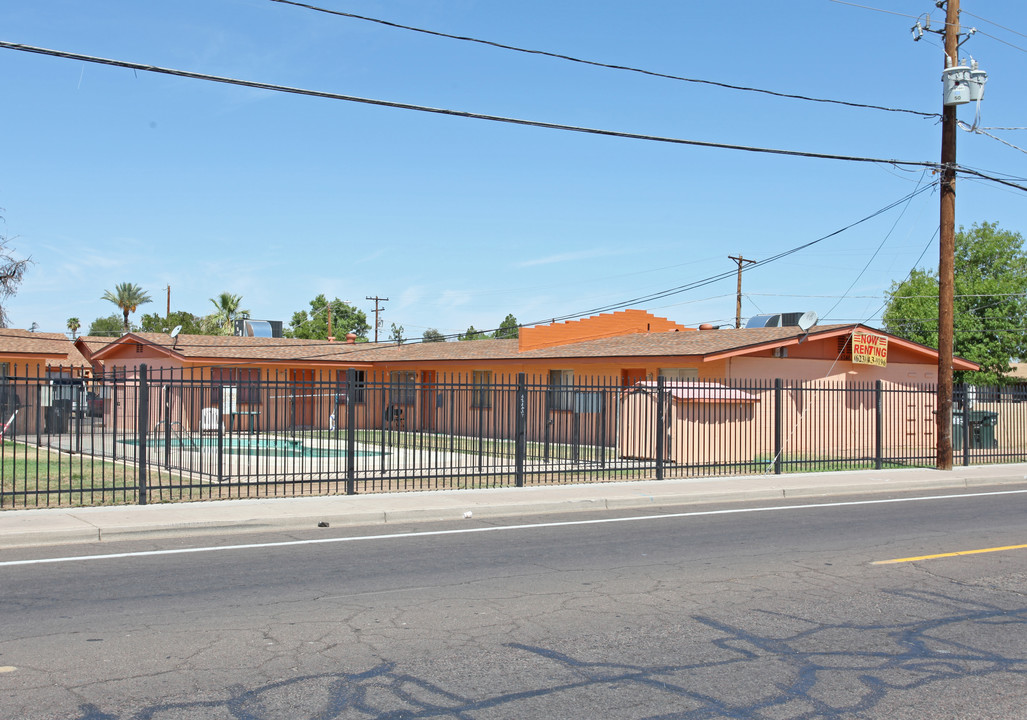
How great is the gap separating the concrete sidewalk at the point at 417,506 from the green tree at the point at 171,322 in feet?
228

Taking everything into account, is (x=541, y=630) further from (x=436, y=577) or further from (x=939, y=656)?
(x=939, y=656)

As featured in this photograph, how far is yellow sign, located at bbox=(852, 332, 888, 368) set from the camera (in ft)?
91.5

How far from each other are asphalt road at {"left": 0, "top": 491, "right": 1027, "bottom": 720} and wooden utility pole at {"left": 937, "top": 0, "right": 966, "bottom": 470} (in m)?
10.8

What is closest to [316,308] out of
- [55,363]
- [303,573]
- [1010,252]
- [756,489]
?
[55,363]

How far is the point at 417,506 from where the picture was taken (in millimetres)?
13641

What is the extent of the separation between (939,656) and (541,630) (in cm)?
282

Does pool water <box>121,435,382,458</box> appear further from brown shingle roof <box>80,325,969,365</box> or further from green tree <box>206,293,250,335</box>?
green tree <box>206,293,250,335</box>

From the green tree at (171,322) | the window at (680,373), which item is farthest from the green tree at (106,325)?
the window at (680,373)

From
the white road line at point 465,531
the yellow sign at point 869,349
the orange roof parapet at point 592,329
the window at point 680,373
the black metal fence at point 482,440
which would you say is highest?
the orange roof parapet at point 592,329

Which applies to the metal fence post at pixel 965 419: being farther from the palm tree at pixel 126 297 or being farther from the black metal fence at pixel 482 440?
the palm tree at pixel 126 297

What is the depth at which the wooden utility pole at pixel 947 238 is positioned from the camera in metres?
21.1

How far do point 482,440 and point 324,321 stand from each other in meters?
59.3

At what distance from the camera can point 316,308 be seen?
83000mm

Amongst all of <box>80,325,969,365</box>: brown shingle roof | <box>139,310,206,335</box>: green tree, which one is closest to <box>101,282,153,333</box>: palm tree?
<box>139,310,206,335</box>: green tree
